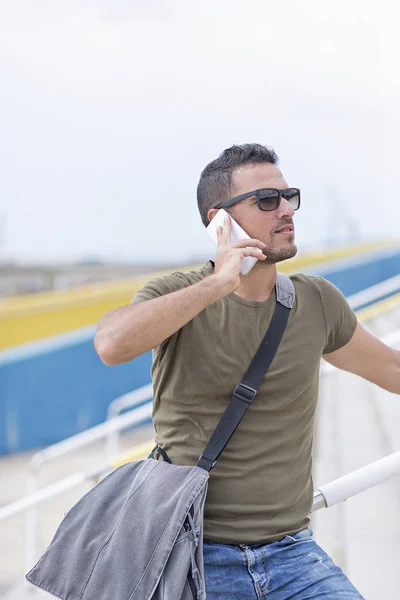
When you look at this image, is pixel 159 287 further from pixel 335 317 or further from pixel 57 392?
pixel 57 392

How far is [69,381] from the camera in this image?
7.51 m

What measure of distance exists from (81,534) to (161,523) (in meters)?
0.19

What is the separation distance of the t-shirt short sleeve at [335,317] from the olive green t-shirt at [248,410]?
0.04 m

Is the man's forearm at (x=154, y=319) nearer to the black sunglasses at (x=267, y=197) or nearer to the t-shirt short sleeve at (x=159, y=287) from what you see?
the t-shirt short sleeve at (x=159, y=287)

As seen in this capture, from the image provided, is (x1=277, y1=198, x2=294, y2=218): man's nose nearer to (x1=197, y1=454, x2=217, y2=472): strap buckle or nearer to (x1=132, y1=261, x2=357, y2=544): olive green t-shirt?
(x1=132, y1=261, x2=357, y2=544): olive green t-shirt

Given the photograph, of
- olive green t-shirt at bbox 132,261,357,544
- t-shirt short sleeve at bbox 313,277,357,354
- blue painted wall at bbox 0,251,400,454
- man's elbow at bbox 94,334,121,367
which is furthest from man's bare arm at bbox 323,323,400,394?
blue painted wall at bbox 0,251,400,454

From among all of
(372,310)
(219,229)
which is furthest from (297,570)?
(372,310)

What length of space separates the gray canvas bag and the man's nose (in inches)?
16.1

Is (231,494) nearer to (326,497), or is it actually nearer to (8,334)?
(326,497)

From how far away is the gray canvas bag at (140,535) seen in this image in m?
1.51

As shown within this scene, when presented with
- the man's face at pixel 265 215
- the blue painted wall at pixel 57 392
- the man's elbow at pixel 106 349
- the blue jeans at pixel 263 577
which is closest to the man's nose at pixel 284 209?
the man's face at pixel 265 215

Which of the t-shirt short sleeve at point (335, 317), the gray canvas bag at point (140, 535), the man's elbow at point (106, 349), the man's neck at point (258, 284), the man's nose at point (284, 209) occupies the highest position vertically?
the man's nose at point (284, 209)

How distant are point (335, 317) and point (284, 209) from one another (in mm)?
297

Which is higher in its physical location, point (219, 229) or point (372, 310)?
point (219, 229)
